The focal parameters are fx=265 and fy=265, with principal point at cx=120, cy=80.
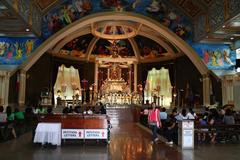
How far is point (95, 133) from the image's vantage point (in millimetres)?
8117

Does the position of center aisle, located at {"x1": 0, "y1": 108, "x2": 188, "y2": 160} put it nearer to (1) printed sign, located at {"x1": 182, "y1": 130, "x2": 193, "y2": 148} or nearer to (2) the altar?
(1) printed sign, located at {"x1": 182, "y1": 130, "x2": 193, "y2": 148}

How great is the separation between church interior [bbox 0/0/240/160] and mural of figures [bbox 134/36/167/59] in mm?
90

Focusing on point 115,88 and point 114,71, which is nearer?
point 115,88

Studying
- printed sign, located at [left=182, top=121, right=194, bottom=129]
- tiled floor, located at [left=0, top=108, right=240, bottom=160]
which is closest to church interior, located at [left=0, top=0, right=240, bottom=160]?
tiled floor, located at [left=0, top=108, right=240, bottom=160]

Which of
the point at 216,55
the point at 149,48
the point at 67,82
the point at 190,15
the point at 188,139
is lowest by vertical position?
the point at 188,139

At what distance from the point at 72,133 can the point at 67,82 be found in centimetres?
1366

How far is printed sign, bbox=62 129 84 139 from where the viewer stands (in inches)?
316

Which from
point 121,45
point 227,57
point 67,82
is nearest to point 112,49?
point 121,45

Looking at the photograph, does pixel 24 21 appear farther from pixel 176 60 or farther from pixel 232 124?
pixel 176 60

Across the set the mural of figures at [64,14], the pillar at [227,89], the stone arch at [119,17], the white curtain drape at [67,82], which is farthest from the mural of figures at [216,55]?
the white curtain drape at [67,82]

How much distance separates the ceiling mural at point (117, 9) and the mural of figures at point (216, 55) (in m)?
1.13

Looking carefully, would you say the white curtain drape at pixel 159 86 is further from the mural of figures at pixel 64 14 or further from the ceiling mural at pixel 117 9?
the mural of figures at pixel 64 14

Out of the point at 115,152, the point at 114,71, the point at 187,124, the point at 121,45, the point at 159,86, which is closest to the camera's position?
the point at 115,152

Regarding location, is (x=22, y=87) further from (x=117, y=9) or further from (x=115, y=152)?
(x=115, y=152)
